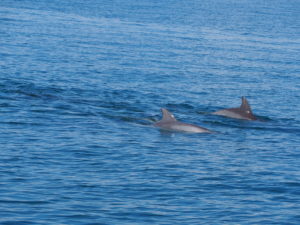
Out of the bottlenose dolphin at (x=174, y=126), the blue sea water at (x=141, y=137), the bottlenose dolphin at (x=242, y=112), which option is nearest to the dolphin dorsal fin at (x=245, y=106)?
the bottlenose dolphin at (x=242, y=112)

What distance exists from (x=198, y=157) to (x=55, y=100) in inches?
543

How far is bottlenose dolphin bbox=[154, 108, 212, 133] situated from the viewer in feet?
117

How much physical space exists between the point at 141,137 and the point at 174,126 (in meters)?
2.34

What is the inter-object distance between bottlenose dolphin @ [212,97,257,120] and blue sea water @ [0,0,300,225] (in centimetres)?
69

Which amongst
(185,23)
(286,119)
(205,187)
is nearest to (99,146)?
(205,187)

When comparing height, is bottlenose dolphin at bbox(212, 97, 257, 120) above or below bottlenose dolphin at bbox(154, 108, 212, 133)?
above

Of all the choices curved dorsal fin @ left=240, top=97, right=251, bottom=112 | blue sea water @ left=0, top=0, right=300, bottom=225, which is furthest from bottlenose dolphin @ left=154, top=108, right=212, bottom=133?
curved dorsal fin @ left=240, top=97, right=251, bottom=112

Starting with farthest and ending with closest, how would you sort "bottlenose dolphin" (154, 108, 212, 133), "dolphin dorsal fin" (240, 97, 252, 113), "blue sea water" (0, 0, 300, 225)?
"dolphin dorsal fin" (240, 97, 252, 113), "bottlenose dolphin" (154, 108, 212, 133), "blue sea water" (0, 0, 300, 225)

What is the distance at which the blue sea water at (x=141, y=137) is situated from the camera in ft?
78.3

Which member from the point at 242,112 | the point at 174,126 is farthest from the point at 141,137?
the point at 242,112

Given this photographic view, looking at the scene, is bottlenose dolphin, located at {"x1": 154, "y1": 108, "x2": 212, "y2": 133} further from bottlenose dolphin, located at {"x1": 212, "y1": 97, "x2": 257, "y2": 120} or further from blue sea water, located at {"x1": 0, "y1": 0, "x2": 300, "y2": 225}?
bottlenose dolphin, located at {"x1": 212, "y1": 97, "x2": 257, "y2": 120}

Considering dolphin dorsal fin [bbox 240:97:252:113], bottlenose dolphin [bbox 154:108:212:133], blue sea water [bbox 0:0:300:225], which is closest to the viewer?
blue sea water [bbox 0:0:300:225]

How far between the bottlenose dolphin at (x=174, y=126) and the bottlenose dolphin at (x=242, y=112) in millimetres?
4704

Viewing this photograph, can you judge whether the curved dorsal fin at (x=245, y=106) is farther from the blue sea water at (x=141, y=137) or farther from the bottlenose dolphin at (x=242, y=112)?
the blue sea water at (x=141, y=137)
